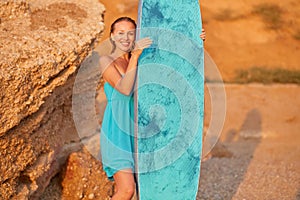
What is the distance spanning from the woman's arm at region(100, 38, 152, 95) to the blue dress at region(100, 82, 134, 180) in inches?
4.1

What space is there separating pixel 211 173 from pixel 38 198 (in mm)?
2279

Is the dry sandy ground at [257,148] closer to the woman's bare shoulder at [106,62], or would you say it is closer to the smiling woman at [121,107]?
the smiling woman at [121,107]

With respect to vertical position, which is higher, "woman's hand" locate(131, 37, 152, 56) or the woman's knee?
"woman's hand" locate(131, 37, 152, 56)

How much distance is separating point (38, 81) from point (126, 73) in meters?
0.63

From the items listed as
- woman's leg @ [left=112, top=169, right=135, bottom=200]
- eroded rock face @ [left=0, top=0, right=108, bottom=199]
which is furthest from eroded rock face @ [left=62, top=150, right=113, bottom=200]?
woman's leg @ [left=112, top=169, right=135, bottom=200]

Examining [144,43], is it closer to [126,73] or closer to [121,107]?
[126,73]

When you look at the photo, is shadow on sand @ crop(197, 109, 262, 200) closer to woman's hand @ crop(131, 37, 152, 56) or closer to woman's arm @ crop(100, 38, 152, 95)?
woman's arm @ crop(100, 38, 152, 95)

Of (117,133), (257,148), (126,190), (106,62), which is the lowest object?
(257,148)

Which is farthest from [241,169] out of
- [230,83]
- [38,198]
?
[230,83]

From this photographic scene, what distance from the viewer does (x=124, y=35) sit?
3.82m

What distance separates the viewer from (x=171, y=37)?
4.10 meters

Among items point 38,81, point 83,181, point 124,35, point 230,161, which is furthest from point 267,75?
point 38,81

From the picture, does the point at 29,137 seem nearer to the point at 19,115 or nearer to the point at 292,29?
the point at 19,115

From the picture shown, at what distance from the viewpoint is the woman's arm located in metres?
3.68
